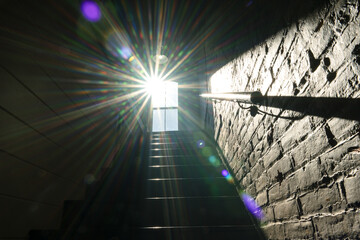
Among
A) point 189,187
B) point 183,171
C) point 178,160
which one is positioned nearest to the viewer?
point 189,187

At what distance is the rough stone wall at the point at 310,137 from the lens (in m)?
0.65

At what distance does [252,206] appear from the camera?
1639 millimetres

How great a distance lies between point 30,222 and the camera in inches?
56.7

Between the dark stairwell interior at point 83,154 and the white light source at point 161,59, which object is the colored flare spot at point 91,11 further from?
the white light source at point 161,59

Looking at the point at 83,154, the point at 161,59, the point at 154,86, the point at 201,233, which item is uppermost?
the point at 161,59

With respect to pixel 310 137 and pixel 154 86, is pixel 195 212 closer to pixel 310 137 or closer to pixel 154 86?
pixel 310 137

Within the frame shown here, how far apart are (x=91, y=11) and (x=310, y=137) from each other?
3.49 meters

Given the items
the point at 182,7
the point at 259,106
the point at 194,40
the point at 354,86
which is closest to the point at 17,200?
the point at 259,106

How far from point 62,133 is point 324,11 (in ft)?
7.17

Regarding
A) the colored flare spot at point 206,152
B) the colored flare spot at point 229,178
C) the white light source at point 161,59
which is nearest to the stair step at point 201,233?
the colored flare spot at point 229,178

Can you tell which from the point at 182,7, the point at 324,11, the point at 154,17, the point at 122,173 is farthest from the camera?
the point at 154,17

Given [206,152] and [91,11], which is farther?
[206,152]

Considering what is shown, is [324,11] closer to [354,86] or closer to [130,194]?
[354,86]

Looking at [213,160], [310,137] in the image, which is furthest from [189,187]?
[310,137]
